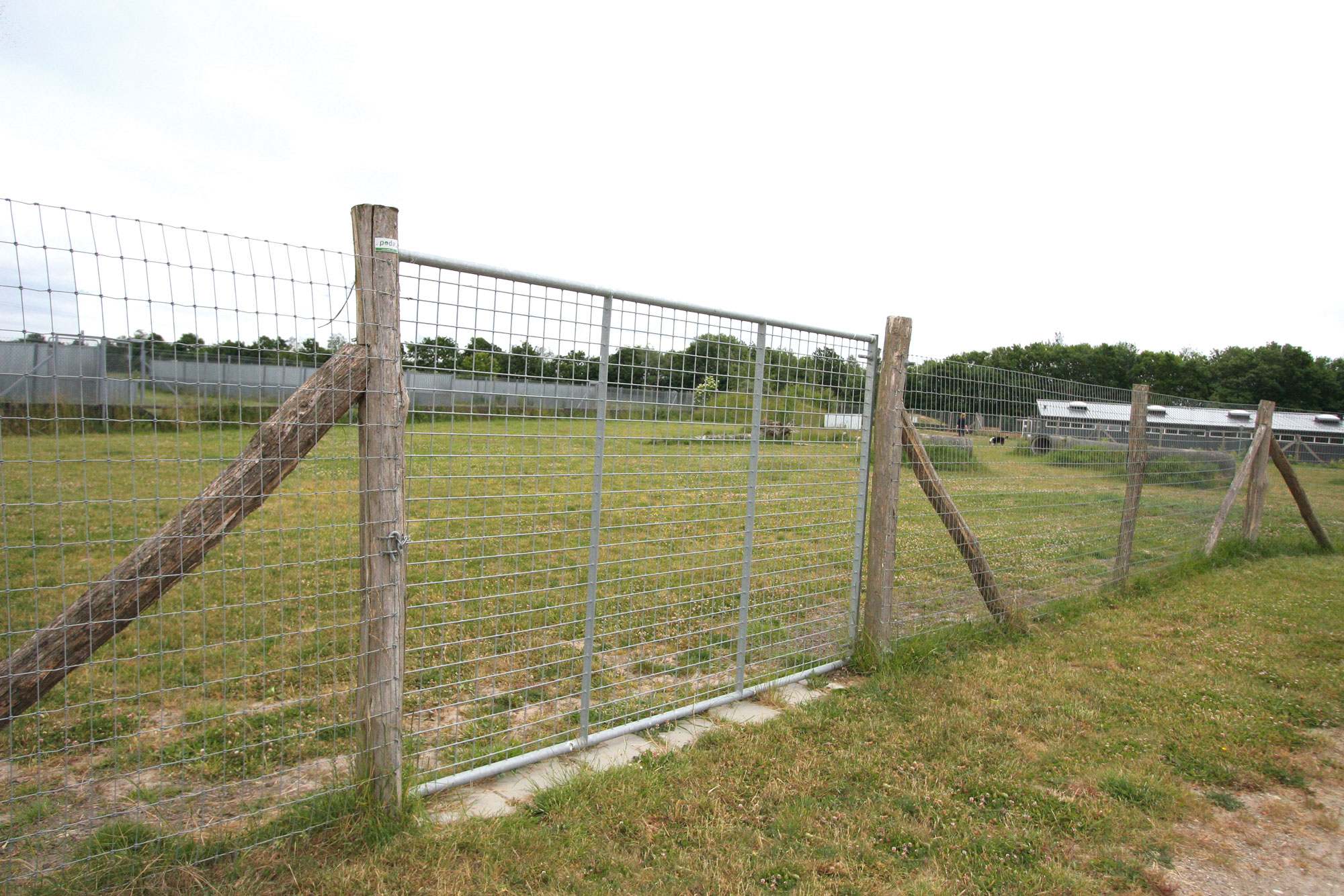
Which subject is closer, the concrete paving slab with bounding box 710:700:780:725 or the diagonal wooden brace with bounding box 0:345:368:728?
the diagonal wooden brace with bounding box 0:345:368:728

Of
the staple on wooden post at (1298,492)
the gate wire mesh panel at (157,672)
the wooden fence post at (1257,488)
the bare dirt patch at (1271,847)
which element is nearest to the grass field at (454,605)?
the gate wire mesh panel at (157,672)

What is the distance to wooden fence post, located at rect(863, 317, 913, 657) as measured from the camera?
15.0 feet

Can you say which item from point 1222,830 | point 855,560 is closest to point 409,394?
point 855,560

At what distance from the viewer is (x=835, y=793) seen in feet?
10.4

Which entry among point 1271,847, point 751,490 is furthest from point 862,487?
point 1271,847

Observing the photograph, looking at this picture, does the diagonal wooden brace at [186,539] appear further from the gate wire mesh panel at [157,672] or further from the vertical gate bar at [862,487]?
the vertical gate bar at [862,487]

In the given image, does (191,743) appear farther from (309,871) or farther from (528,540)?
(528,540)

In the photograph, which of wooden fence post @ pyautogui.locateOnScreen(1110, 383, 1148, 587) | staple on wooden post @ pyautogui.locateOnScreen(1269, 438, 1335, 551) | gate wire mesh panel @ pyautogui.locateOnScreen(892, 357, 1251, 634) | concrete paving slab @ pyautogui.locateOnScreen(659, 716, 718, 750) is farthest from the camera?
staple on wooden post @ pyautogui.locateOnScreen(1269, 438, 1335, 551)

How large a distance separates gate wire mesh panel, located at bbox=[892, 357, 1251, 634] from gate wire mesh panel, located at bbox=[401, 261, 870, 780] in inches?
27.9

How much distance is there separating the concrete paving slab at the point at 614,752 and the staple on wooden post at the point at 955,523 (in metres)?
2.49

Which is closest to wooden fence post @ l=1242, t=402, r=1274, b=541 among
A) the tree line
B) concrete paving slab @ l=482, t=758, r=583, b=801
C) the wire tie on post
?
the tree line

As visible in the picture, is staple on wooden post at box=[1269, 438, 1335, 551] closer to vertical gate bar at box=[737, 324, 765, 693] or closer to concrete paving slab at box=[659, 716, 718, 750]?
vertical gate bar at box=[737, 324, 765, 693]

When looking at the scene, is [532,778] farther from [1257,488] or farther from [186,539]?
[1257,488]

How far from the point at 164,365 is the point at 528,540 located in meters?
5.03
